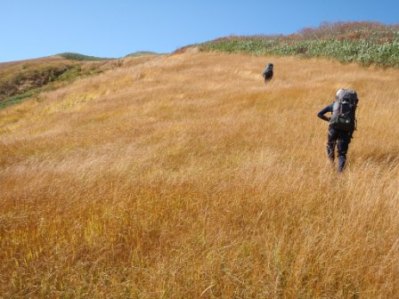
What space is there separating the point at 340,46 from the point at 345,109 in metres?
31.6

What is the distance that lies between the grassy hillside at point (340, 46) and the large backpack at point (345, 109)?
22618 millimetres

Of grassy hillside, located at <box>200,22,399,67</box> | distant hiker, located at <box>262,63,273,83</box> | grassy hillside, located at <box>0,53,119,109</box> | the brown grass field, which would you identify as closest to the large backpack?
the brown grass field

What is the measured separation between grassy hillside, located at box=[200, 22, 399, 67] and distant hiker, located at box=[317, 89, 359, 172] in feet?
73.9

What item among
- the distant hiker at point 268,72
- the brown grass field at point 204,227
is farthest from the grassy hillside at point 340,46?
the brown grass field at point 204,227

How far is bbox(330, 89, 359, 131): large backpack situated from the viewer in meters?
6.18

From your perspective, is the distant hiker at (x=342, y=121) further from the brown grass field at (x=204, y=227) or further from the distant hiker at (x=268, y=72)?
the distant hiker at (x=268, y=72)

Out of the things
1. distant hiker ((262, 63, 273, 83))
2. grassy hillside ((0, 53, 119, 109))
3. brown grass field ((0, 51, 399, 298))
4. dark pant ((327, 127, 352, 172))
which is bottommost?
brown grass field ((0, 51, 399, 298))

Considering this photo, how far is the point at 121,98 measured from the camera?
784 inches

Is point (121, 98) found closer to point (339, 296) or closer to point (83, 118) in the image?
point (83, 118)

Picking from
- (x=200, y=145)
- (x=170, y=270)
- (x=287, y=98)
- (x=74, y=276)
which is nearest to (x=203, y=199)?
(x=170, y=270)

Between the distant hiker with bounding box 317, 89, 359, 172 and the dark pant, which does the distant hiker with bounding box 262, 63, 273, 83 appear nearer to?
the distant hiker with bounding box 317, 89, 359, 172

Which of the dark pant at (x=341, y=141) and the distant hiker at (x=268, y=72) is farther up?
the distant hiker at (x=268, y=72)

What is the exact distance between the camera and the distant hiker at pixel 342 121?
6188mm

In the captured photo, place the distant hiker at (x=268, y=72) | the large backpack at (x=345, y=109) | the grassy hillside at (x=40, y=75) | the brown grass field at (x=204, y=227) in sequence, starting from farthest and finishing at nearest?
the grassy hillside at (x=40, y=75) < the distant hiker at (x=268, y=72) < the large backpack at (x=345, y=109) < the brown grass field at (x=204, y=227)
